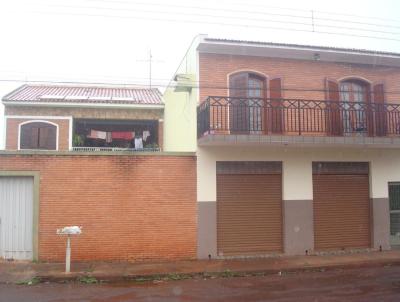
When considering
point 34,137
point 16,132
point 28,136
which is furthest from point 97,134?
point 16,132

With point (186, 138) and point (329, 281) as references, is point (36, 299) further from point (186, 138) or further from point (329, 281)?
point (186, 138)

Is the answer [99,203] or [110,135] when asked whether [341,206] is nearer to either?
[99,203]

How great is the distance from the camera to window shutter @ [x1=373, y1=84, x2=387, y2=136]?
14.3m

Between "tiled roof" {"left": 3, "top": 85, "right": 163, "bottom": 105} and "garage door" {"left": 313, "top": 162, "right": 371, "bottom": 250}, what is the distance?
9.73 meters

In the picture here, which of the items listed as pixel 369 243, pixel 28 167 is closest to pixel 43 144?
pixel 28 167

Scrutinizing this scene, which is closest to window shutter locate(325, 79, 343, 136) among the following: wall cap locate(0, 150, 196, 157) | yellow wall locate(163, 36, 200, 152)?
yellow wall locate(163, 36, 200, 152)

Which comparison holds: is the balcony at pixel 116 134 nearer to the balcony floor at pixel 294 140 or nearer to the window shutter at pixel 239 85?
the window shutter at pixel 239 85

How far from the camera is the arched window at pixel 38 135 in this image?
20.5 m

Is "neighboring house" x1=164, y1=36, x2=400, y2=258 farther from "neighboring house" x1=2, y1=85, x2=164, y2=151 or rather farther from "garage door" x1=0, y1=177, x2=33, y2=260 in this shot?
"neighboring house" x1=2, y1=85, x2=164, y2=151

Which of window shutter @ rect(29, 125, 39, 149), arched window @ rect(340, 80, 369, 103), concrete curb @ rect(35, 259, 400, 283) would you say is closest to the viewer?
concrete curb @ rect(35, 259, 400, 283)

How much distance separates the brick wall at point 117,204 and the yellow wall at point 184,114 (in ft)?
4.40

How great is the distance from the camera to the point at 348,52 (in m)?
14.0

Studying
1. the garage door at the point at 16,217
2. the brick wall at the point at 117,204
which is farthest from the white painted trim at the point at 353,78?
the garage door at the point at 16,217

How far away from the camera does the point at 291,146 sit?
13.1 metres
